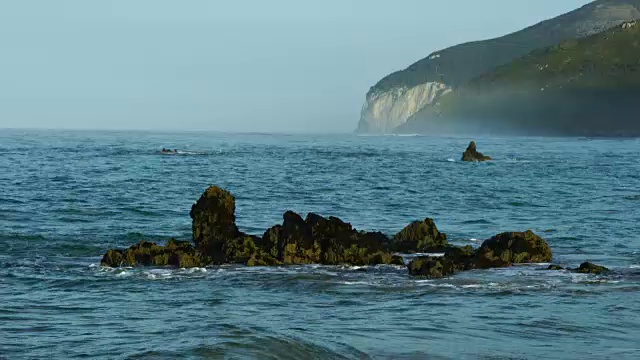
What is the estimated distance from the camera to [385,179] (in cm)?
7869

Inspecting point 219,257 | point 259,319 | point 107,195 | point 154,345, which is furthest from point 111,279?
point 107,195

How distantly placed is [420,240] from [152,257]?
1008 cm

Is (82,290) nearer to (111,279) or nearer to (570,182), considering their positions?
(111,279)

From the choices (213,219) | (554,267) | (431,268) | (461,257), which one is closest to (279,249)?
(213,219)

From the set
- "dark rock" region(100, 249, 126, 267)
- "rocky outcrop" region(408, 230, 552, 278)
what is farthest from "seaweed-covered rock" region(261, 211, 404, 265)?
"dark rock" region(100, 249, 126, 267)

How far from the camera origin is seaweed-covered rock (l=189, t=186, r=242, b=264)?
107ft

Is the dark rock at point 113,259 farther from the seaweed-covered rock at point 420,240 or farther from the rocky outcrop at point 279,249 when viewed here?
the seaweed-covered rock at point 420,240

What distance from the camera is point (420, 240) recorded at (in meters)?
35.1

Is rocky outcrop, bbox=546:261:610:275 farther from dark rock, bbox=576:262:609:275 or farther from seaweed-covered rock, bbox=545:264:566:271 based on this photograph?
seaweed-covered rock, bbox=545:264:566:271

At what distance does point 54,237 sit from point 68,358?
21279 mm

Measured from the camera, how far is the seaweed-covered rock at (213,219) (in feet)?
107

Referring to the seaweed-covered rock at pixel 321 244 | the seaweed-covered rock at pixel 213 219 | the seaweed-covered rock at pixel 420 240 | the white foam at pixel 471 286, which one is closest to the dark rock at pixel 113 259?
the seaweed-covered rock at pixel 213 219

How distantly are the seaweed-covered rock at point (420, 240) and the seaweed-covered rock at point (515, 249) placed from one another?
2443 mm

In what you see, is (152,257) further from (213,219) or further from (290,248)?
(290,248)
